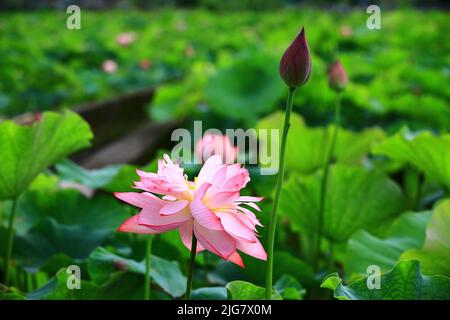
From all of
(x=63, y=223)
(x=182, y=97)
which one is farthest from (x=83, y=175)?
(x=182, y=97)

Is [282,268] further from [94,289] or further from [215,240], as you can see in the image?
[215,240]

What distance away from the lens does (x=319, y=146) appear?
1248mm

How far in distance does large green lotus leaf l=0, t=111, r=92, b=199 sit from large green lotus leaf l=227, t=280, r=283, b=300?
408mm

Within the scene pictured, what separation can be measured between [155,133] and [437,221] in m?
1.83

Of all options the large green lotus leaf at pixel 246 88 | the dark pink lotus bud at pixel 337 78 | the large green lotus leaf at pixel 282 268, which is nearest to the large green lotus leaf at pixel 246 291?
the large green lotus leaf at pixel 282 268

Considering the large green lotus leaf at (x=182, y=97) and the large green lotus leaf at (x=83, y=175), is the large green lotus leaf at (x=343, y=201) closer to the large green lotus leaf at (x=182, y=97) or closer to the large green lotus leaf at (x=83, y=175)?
the large green lotus leaf at (x=83, y=175)

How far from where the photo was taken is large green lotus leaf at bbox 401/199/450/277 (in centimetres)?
69

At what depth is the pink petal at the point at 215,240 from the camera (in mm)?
472

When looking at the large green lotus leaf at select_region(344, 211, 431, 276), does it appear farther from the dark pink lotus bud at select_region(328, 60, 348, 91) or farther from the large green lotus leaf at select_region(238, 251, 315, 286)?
the dark pink lotus bud at select_region(328, 60, 348, 91)

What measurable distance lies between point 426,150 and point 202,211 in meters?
0.58

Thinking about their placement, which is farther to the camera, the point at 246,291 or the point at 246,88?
the point at 246,88

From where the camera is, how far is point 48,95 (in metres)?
3.02

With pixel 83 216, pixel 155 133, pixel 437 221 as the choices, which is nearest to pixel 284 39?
pixel 155 133

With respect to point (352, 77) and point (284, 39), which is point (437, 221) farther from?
point (284, 39)
